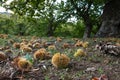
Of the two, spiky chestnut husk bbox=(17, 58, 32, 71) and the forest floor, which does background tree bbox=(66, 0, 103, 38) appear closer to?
the forest floor

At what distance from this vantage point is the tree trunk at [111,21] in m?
15.1

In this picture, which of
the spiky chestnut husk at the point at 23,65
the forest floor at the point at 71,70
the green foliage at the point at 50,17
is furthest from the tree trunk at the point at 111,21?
the spiky chestnut husk at the point at 23,65

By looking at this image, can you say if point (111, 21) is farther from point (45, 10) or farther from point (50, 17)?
point (50, 17)

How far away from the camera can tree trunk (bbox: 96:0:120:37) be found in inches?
595

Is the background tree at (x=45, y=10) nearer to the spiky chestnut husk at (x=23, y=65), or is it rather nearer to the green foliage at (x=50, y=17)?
the green foliage at (x=50, y=17)

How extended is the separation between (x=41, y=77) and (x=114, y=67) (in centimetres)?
105

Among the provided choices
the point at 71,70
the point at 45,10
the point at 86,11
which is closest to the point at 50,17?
the point at 45,10

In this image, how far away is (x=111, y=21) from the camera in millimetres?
15578

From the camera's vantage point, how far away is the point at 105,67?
4012 mm

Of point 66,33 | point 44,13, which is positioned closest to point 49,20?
point 44,13

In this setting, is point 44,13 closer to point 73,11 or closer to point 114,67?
point 73,11

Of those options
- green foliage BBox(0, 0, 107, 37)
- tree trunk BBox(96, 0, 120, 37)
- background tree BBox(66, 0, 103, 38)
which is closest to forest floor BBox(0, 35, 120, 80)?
tree trunk BBox(96, 0, 120, 37)

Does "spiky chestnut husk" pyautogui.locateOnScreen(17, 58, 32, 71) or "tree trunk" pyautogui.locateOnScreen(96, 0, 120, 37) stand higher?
"spiky chestnut husk" pyautogui.locateOnScreen(17, 58, 32, 71)

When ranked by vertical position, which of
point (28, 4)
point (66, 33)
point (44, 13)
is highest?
point (28, 4)
